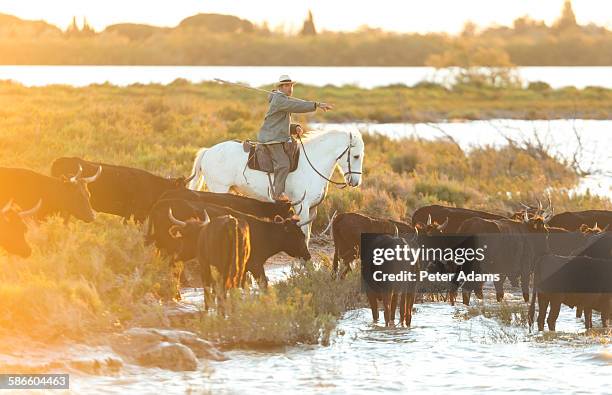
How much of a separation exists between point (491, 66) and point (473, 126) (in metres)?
23.7

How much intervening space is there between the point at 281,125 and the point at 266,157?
53cm

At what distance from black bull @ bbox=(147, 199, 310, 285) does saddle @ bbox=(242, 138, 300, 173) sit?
247 cm

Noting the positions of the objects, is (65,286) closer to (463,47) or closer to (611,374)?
(611,374)

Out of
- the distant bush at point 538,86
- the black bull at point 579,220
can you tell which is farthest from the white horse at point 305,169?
the distant bush at point 538,86

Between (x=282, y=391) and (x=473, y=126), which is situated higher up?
(x=473, y=126)

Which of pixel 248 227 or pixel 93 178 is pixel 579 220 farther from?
pixel 93 178

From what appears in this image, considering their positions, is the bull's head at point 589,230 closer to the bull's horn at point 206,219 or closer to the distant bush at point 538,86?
the bull's horn at point 206,219

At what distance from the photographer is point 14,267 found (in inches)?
516

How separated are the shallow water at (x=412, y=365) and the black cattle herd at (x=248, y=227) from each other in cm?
43

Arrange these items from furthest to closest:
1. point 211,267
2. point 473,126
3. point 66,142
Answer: point 473,126 → point 66,142 → point 211,267

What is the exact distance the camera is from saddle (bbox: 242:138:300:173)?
16.7m

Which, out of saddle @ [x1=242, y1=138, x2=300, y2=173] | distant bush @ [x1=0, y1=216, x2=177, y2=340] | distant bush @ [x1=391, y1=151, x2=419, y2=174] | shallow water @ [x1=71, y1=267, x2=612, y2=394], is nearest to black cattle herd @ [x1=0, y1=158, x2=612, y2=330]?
distant bush @ [x1=0, y1=216, x2=177, y2=340]

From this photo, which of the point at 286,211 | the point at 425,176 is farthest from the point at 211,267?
the point at 425,176

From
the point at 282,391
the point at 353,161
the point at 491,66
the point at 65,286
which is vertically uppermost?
the point at 491,66
